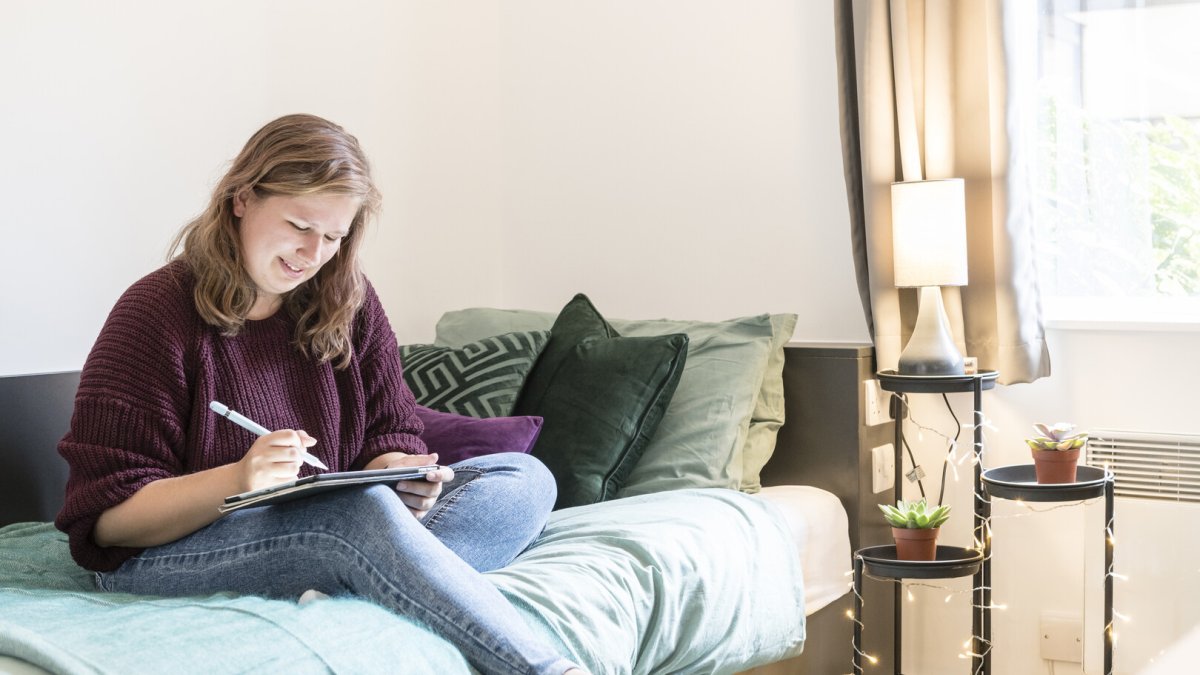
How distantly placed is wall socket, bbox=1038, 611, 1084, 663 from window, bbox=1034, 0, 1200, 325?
61 centimetres

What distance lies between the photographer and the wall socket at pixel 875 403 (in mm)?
2428

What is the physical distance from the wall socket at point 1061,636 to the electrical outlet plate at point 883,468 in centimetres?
40

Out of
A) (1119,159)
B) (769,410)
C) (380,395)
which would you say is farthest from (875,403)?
(380,395)

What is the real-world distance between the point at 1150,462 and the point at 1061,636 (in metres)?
0.40

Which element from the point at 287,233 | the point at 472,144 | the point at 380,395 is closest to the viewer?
the point at 287,233

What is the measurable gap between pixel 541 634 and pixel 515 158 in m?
1.87

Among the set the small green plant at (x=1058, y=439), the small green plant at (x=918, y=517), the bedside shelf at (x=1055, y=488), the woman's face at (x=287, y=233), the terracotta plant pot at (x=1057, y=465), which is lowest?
the small green plant at (x=918, y=517)

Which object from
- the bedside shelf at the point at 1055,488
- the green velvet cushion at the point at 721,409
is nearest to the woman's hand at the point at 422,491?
the green velvet cushion at the point at 721,409

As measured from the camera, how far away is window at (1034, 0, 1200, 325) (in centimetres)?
233

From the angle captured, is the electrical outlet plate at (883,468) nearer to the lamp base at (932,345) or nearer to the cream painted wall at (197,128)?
the lamp base at (932,345)

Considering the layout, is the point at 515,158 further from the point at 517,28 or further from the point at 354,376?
the point at 354,376

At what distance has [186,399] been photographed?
1616mm

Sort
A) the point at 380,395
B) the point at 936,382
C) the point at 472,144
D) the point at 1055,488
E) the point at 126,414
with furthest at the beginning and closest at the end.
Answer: the point at 472,144, the point at 936,382, the point at 1055,488, the point at 380,395, the point at 126,414

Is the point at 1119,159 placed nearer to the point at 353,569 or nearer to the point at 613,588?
the point at 613,588
